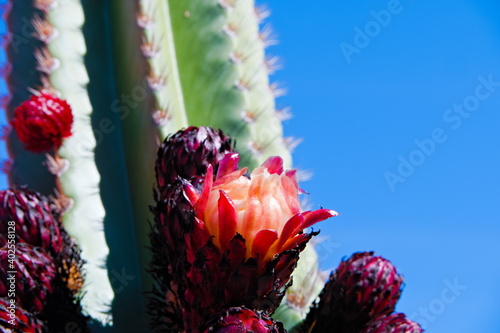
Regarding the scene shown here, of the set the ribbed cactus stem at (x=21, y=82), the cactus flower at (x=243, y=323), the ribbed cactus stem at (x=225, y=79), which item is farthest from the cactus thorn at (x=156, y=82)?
the cactus flower at (x=243, y=323)

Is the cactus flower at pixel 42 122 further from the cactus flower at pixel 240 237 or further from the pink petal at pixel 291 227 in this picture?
the pink petal at pixel 291 227

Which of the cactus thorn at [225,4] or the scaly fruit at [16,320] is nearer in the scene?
the scaly fruit at [16,320]

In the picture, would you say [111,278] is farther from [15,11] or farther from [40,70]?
[15,11]

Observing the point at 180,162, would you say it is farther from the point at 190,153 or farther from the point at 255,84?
the point at 255,84

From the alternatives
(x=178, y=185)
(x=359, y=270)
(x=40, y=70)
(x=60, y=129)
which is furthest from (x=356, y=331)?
(x=40, y=70)

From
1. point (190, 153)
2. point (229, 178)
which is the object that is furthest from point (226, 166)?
point (190, 153)

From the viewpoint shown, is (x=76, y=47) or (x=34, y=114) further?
(x=76, y=47)

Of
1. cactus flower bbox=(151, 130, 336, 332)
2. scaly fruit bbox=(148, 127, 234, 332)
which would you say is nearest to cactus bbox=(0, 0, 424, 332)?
scaly fruit bbox=(148, 127, 234, 332)
